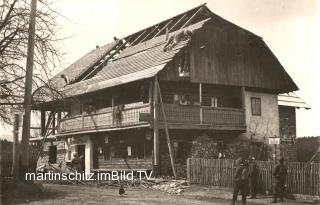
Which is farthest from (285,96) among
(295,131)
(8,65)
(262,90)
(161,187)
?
(8,65)

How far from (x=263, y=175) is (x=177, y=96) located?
37.6 ft

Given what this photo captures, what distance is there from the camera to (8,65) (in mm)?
16625

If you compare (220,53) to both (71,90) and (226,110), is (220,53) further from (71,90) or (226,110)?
(71,90)

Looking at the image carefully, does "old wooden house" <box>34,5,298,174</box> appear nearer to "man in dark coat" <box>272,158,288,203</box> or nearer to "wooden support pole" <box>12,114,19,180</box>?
"man in dark coat" <box>272,158,288,203</box>

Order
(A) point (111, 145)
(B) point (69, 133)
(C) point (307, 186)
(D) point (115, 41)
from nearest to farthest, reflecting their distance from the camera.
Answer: (C) point (307, 186) → (A) point (111, 145) → (B) point (69, 133) → (D) point (115, 41)

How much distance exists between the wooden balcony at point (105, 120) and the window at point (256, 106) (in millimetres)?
8715

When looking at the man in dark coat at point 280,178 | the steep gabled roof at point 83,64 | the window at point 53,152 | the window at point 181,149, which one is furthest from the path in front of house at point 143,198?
the window at point 53,152

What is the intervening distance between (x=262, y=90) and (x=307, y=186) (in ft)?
54.7

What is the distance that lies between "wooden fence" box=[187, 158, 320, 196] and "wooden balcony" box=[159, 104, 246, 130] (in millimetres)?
4511

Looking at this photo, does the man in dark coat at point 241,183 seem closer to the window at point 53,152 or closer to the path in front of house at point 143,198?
the path in front of house at point 143,198

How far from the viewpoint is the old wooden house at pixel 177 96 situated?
28.0 metres

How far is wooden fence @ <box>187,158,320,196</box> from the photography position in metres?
18.4

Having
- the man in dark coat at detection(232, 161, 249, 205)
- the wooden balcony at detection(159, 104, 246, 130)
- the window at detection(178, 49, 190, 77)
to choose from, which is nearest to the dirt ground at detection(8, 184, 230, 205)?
the man in dark coat at detection(232, 161, 249, 205)

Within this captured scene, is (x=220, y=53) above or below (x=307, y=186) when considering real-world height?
above
